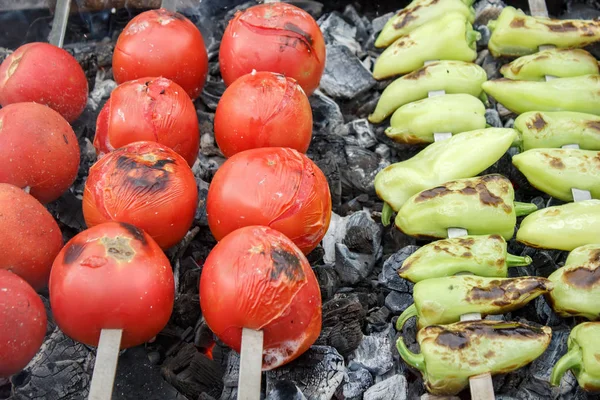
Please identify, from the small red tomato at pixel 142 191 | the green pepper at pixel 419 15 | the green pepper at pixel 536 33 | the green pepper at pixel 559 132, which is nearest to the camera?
the small red tomato at pixel 142 191

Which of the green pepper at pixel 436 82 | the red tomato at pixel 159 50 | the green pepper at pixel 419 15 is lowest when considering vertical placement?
the green pepper at pixel 436 82

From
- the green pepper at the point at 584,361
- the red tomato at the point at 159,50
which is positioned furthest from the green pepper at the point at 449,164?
the red tomato at the point at 159,50

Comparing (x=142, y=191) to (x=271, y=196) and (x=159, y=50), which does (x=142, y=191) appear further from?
(x=159, y=50)

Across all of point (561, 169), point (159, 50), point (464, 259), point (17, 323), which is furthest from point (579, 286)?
point (159, 50)

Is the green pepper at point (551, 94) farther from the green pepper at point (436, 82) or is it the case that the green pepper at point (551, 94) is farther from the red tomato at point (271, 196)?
the red tomato at point (271, 196)

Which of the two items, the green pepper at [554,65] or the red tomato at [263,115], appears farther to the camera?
the green pepper at [554,65]

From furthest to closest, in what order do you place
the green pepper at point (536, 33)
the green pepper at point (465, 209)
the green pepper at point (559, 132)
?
the green pepper at point (536, 33)
the green pepper at point (559, 132)
the green pepper at point (465, 209)
